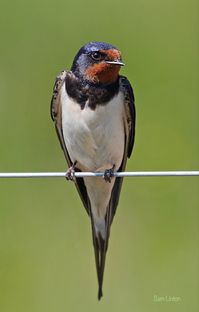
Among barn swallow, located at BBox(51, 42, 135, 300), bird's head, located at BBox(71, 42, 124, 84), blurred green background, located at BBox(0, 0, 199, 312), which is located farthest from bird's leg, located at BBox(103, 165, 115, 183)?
blurred green background, located at BBox(0, 0, 199, 312)

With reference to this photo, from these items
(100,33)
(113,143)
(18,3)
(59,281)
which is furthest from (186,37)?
(113,143)

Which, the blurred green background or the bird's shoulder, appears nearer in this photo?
the bird's shoulder

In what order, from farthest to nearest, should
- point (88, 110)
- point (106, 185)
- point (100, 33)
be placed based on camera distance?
point (100, 33), point (106, 185), point (88, 110)

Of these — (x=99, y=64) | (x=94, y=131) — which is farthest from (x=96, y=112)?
(x=99, y=64)

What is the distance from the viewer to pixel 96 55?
14.7 feet

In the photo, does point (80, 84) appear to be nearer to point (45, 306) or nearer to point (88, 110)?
point (88, 110)

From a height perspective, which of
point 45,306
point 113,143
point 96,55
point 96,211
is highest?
point 96,55

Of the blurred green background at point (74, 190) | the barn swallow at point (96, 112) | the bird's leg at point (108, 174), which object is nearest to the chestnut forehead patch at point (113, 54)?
the barn swallow at point (96, 112)

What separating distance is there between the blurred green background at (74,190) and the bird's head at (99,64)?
3.99 feet

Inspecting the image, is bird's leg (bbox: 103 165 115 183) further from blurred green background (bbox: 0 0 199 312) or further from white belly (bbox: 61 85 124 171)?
blurred green background (bbox: 0 0 199 312)

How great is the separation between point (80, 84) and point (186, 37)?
7.45ft

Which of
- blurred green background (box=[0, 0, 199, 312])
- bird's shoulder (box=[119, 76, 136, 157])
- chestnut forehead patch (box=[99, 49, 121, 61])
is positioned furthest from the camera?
blurred green background (box=[0, 0, 199, 312])

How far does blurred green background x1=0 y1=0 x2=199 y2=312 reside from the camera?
5.48m

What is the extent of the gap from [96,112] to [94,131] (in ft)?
0.26
